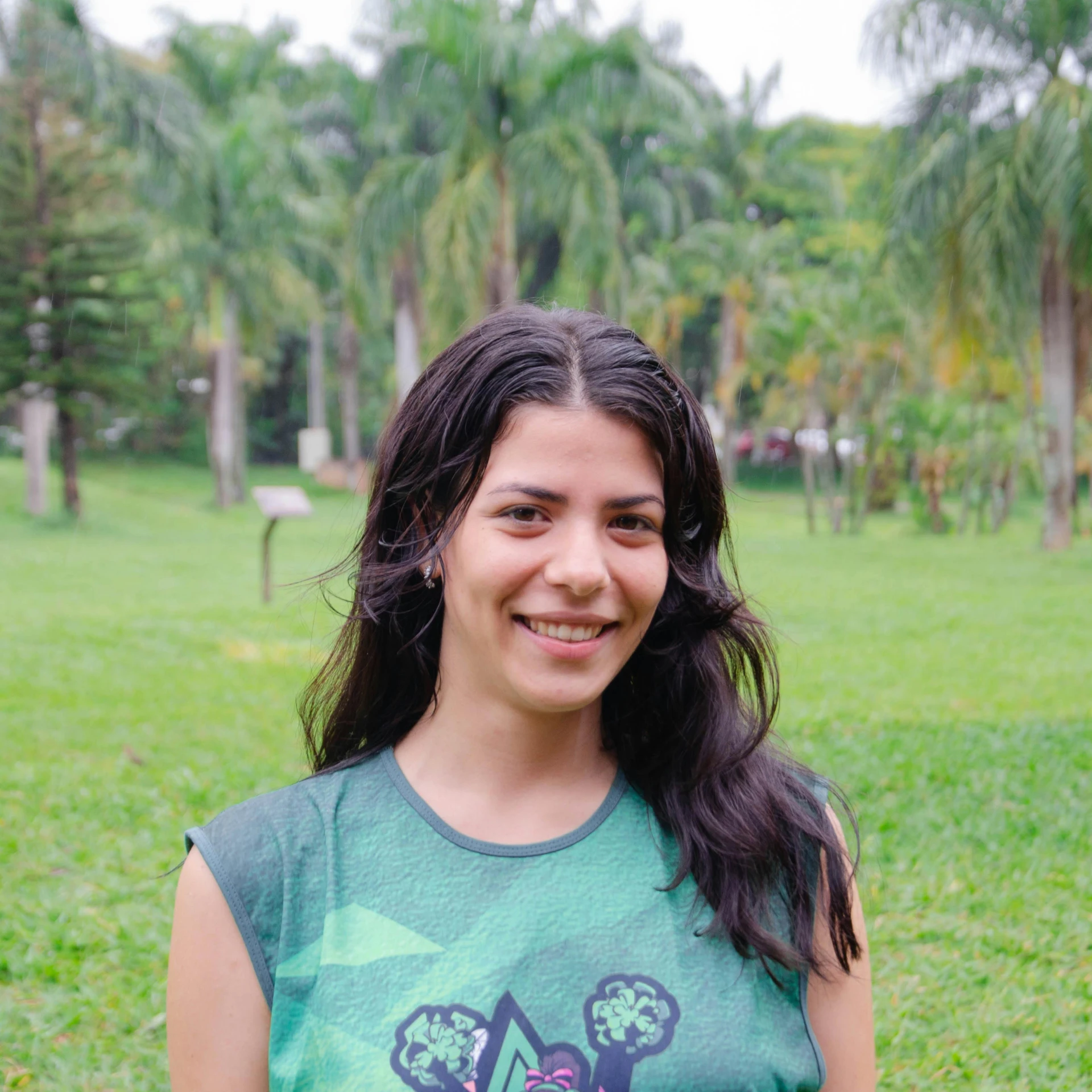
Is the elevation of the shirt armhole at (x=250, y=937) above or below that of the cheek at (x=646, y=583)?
below

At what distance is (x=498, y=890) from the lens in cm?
131

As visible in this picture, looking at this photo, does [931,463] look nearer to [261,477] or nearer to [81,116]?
[81,116]

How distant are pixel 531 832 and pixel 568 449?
0.42 meters

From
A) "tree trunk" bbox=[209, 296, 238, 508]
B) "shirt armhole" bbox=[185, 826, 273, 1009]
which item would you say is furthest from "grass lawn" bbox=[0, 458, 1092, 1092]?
"tree trunk" bbox=[209, 296, 238, 508]

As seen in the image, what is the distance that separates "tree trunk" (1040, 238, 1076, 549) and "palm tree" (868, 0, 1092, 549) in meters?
0.02

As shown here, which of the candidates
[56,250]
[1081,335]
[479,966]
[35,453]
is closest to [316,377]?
[35,453]

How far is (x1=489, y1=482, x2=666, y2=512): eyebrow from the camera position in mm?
1352

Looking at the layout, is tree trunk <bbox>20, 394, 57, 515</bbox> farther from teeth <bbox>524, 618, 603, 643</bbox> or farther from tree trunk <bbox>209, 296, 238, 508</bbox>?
teeth <bbox>524, 618, 603, 643</bbox>

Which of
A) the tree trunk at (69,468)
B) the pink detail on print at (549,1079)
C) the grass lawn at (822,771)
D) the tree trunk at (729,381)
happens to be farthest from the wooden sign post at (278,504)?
the tree trunk at (729,381)

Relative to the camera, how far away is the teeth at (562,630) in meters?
1.35

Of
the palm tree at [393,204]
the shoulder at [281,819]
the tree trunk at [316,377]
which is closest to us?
the shoulder at [281,819]

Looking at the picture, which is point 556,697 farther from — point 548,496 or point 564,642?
point 548,496

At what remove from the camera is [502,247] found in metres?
17.2

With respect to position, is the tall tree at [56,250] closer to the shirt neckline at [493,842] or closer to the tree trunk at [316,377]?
the tree trunk at [316,377]
